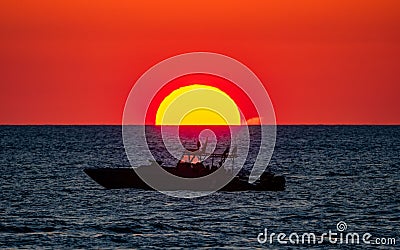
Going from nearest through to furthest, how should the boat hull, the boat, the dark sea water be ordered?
the dark sea water, the boat, the boat hull

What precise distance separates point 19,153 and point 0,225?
84.8m

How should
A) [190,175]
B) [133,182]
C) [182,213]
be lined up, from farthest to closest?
[133,182], [190,175], [182,213]

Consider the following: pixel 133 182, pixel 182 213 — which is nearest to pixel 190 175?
pixel 133 182

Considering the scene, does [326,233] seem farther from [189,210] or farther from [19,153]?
[19,153]

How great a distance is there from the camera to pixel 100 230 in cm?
5212

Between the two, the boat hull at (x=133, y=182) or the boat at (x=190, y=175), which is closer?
the boat at (x=190, y=175)

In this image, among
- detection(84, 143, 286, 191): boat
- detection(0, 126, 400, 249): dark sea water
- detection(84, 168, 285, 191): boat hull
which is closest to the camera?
detection(0, 126, 400, 249): dark sea water

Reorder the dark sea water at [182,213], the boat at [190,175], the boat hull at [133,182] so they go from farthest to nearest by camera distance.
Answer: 1. the boat hull at [133,182]
2. the boat at [190,175]
3. the dark sea water at [182,213]

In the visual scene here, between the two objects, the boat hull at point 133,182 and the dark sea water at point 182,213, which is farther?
the boat hull at point 133,182

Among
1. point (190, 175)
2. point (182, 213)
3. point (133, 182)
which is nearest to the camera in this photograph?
point (182, 213)

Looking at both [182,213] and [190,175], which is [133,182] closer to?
[190,175]

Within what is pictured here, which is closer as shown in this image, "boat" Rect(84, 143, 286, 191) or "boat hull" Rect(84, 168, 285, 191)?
"boat" Rect(84, 143, 286, 191)

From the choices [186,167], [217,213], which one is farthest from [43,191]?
[217,213]

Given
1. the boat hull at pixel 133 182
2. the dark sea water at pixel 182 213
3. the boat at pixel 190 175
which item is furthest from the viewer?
the boat hull at pixel 133 182
